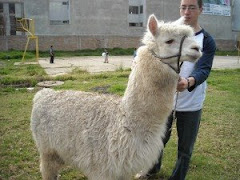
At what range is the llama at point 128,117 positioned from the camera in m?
2.83

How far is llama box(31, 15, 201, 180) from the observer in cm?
283

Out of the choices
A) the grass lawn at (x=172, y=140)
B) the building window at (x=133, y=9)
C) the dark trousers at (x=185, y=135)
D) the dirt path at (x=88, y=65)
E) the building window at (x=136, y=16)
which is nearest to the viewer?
the dark trousers at (x=185, y=135)

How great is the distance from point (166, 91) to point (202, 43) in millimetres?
881

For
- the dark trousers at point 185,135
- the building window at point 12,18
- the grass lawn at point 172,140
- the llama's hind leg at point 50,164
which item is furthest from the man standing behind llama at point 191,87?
the building window at point 12,18

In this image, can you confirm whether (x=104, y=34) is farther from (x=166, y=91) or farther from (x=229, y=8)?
(x=166, y=91)

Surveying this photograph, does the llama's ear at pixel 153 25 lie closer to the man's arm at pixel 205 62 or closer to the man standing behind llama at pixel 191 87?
the man standing behind llama at pixel 191 87

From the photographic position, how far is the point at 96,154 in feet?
10.2

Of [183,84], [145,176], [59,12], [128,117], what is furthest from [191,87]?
[59,12]

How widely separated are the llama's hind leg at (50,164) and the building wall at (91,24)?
29.1 meters

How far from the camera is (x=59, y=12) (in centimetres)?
3269

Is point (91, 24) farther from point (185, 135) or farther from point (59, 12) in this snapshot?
point (185, 135)

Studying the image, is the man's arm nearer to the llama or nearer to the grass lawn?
the llama

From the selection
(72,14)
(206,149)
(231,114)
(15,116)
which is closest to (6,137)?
(15,116)

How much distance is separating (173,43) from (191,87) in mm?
602
